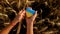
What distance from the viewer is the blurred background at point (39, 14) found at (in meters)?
1.65

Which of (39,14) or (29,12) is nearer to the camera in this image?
(29,12)

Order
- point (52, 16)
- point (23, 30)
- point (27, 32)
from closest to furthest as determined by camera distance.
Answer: point (27, 32)
point (23, 30)
point (52, 16)

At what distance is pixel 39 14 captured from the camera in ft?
5.76

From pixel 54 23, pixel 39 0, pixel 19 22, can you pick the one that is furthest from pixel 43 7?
pixel 19 22

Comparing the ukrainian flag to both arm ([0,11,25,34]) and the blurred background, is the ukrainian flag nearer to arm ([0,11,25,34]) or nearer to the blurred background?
arm ([0,11,25,34])

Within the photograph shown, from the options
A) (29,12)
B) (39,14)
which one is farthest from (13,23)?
(39,14)

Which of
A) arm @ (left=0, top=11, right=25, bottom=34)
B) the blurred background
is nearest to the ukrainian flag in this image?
arm @ (left=0, top=11, right=25, bottom=34)

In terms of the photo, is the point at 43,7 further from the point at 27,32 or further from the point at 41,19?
the point at 27,32

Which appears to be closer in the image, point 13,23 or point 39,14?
point 13,23

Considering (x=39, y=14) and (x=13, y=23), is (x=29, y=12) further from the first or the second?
(x=39, y=14)

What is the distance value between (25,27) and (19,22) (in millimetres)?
70

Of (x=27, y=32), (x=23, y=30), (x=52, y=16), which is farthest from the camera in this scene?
(x=52, y=16)

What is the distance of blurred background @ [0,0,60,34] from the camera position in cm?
165

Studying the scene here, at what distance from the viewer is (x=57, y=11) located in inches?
70.0
